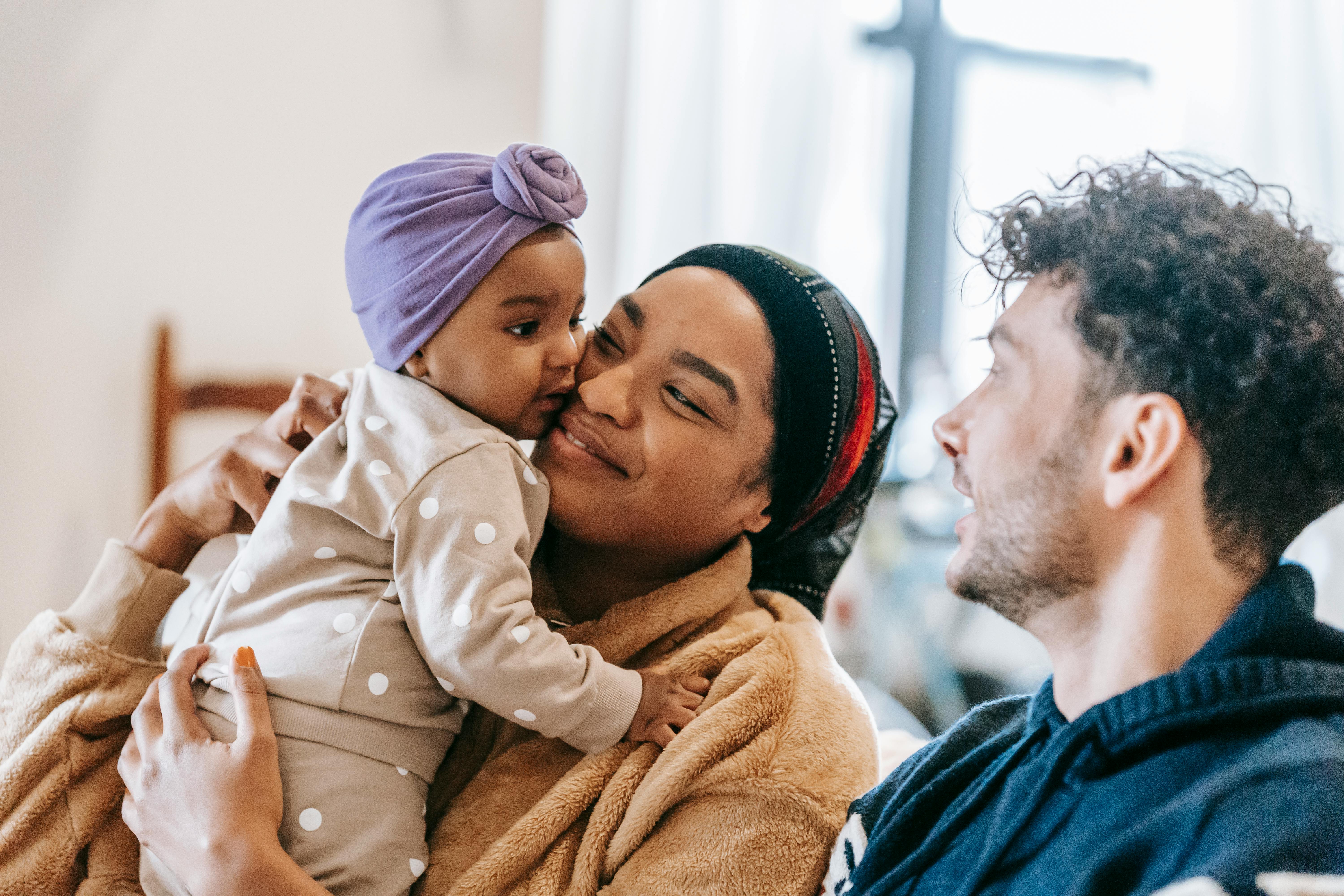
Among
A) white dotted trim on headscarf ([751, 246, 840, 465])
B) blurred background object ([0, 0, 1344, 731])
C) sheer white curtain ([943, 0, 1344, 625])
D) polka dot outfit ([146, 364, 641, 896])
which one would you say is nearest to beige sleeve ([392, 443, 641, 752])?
polka dot outfit ([146, 364, 641, 896])

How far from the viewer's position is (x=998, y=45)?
350 cm

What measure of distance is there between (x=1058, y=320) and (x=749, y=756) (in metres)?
0.54

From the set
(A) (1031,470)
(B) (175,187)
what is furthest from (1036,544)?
(B) (175,187)

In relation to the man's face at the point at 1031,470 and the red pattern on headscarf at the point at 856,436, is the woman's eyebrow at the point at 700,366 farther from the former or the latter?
the man's face at the point at 1031,470

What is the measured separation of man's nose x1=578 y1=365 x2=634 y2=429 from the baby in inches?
2.9

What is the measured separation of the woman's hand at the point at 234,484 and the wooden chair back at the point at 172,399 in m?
1.16

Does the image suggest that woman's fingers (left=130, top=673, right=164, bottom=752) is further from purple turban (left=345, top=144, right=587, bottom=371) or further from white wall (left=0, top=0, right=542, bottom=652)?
white wall (left=0, top=0, right=542, bottom=652)

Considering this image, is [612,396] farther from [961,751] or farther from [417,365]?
[961,751]

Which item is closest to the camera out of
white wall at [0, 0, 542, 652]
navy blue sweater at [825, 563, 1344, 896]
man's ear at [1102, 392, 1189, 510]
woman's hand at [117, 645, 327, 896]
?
navy blue sweater at [825, 563, 1344, 896]

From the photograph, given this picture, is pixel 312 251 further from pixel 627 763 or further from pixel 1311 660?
pixel 1311 660

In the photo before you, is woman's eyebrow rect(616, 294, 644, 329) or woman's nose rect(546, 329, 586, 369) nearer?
woman's nose rect(546, 329, 586, 369)

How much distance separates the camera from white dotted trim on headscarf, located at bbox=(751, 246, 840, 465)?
1329 mm

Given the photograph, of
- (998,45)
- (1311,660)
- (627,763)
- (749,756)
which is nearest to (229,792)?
(627,763)

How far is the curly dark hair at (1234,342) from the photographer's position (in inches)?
32.2
